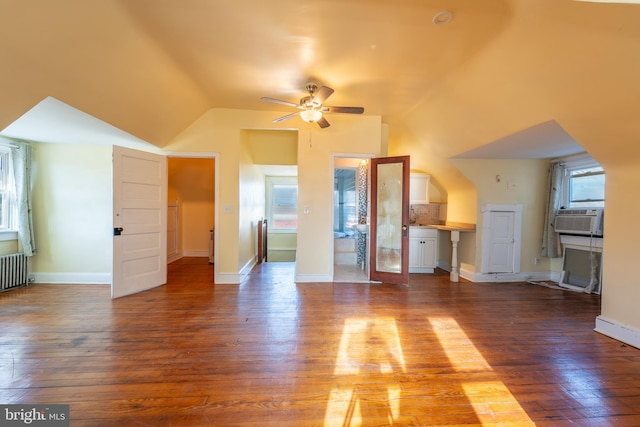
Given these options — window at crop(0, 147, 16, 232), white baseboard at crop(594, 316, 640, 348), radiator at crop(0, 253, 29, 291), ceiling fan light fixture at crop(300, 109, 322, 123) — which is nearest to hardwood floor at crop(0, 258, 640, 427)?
white baseboard at crop(594, 316, 640, 348)

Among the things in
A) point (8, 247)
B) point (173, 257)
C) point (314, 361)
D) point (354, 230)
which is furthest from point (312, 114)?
point (173, 257)

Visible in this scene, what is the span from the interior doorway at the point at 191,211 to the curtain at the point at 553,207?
6.67 m

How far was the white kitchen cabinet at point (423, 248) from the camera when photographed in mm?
4980

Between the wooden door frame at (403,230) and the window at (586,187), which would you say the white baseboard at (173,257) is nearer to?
the wooden door frame at (403,230)

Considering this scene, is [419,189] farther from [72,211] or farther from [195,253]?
[72,211]

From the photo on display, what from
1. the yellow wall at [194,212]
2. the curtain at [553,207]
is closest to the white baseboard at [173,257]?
the yellow wall at [194,212]

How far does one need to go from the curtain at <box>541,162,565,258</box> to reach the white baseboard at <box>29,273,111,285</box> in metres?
7.50

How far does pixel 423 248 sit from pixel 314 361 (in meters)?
3.66

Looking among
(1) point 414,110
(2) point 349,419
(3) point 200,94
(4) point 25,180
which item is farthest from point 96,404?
(1) point 414,110

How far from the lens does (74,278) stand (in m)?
4.04

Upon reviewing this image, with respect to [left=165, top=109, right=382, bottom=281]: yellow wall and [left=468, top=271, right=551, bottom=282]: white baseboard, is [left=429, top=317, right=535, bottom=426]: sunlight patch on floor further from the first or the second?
[left=468, top=271, right=551, bottom=282]: white baseboard

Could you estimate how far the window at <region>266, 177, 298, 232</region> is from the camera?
728 cm

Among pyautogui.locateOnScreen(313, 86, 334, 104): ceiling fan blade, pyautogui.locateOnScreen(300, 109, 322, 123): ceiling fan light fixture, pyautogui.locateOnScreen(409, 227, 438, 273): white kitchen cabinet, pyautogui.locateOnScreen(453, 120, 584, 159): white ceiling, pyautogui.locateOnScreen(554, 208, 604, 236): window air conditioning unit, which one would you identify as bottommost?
pyautogui.locateOnScreen(409, 227, 438, 273): white kitchen cabinet

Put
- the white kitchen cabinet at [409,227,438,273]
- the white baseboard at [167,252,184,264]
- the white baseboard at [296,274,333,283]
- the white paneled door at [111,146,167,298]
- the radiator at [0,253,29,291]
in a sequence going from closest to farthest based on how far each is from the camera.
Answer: the white paneled door at [111,146,167,298], the radiator at [0,253,29,291], the white baseboard at [296,274,333,283], the white kitchen cabinet at [409,227,438,273], the white baseboard at [167,252,184,264]
